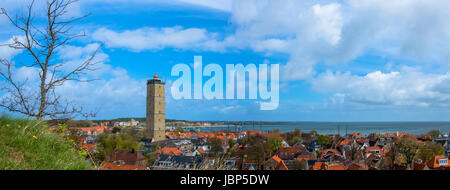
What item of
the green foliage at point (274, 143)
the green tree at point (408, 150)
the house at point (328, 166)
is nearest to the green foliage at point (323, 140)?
the green foliage at point (274, 143)

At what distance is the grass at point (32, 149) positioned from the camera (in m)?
3.94

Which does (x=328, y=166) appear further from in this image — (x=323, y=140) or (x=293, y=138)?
(x=293, y=138)

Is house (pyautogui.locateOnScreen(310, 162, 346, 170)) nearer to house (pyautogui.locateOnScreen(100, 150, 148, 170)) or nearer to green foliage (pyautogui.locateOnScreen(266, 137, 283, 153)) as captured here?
house (pyautogui.locateOnScreen(100, 150, 148, 170))

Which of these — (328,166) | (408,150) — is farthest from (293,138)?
(328,166)

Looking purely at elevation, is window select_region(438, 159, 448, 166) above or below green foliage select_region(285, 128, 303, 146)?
above

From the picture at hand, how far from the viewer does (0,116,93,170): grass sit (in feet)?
12.9

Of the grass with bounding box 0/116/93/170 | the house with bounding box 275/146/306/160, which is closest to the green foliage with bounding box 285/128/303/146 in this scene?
the house with bounding box 275/146/306/160

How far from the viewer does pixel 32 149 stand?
4.43 meters

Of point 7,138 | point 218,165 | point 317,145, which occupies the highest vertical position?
point 7,138
